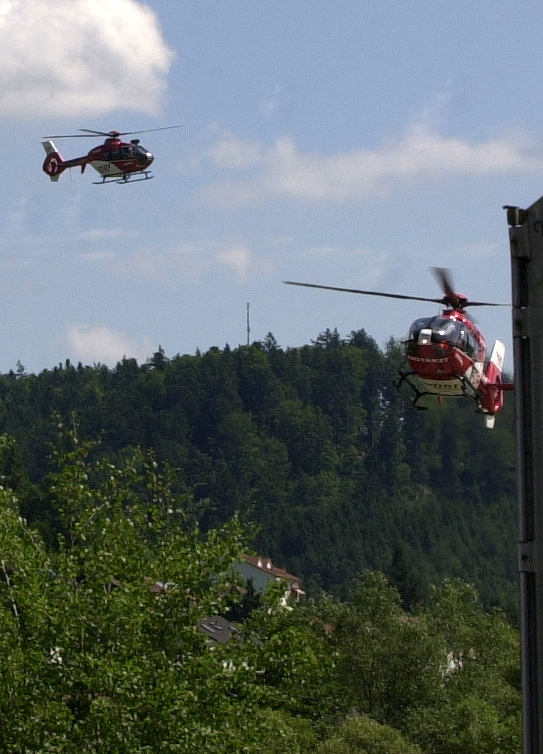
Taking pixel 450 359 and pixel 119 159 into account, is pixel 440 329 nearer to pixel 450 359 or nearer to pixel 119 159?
pixel 450 359

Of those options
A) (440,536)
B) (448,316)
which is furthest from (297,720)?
(440,536)

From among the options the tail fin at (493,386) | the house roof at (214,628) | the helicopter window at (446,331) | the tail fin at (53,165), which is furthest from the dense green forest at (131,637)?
the tail fin at (53,165)

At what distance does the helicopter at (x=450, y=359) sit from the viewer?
24.1 metres

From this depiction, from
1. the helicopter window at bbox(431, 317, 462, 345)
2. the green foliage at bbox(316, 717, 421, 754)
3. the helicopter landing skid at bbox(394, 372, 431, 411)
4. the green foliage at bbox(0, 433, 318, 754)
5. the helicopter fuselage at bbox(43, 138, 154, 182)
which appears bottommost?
the green foliage at bbox(316, 717, 421, 754)

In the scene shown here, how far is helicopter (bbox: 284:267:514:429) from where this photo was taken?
2406 centimetres

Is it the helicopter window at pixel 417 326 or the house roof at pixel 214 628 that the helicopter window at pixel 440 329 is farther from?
the house roof at pixel 214 628

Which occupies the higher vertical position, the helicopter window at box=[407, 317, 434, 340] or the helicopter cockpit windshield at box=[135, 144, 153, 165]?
the helicopter cockpit windshield at box=[135, 144, 153, 165]

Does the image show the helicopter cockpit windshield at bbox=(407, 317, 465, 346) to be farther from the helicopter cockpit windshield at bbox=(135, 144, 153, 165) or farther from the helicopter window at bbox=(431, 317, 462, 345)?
the helicopter cockpit windshield at bbox=(135, 144, 153, 165)

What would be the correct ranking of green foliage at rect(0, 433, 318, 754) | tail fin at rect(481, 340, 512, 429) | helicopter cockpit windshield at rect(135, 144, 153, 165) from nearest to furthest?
green foliage at rect(0, 433, 318, 754), tail fin at rect(481, 340, 512, 429), helicopter cockpit windshield at rect(135, 144, 153, 165)

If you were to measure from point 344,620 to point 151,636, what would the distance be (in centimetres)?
3275

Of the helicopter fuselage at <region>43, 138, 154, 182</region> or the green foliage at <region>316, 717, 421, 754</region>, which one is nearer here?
the green foliage at <region>316, 717, 421, 754</region>

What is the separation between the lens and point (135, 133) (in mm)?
52156

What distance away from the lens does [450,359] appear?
24.1m

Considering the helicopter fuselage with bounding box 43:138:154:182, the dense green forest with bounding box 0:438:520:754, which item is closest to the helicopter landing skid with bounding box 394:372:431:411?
the dense green forest with bounding box 0:438:520:754
